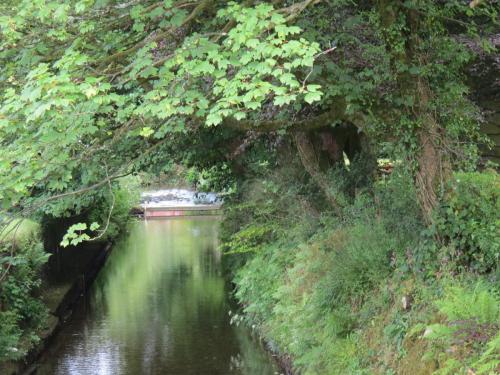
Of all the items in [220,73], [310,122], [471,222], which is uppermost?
[220,73]

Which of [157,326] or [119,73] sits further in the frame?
[157,326]

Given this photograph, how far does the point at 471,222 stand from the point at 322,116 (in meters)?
2.76

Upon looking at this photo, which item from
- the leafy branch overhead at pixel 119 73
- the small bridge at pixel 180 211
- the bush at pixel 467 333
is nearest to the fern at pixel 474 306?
the bush at pixel 467 333

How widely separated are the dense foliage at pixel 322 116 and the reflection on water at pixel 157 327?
2.83 m

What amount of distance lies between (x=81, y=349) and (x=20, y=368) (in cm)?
217

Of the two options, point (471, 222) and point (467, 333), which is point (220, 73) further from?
point (471, 222)

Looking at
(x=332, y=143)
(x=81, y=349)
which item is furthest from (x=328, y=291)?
(x=81, y=349)

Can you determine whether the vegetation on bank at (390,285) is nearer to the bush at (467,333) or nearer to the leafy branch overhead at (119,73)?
the bush at (467,333)

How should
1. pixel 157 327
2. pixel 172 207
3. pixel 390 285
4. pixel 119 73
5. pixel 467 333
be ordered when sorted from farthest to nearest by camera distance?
pixel 172 207
pixel 157 327
pixel 390 285
pixel 119 73
pixel 467 333

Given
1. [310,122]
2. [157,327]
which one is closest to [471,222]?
[310,122]

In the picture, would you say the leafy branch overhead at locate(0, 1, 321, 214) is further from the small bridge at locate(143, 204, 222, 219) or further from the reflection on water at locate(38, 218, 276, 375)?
the small bridge at locate(143, 204, 222, 219)

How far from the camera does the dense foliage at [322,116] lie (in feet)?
22.5

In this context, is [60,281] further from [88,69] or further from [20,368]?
[88,69]

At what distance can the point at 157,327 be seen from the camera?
1739 centimetres
